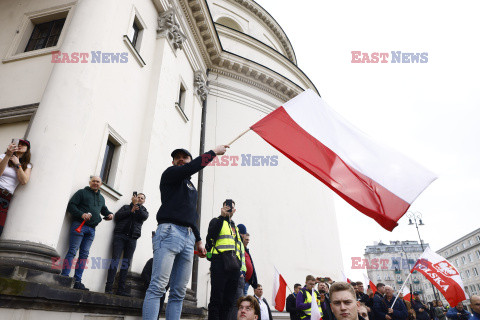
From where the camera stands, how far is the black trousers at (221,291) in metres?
4.66

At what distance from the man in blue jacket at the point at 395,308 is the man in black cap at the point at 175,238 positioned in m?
6.14

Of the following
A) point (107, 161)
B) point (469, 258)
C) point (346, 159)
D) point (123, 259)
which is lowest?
point (123, 259)

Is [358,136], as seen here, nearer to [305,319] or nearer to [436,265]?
[305,319]

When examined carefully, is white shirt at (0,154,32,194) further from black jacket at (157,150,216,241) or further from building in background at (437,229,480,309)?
building in background at (437,229,480,309)

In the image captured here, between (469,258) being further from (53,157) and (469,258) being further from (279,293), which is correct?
(53,157)

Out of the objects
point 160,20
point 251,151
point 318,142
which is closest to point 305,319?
point 318,142

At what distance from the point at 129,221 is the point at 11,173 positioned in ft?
7.41

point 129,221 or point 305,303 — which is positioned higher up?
point 129,221

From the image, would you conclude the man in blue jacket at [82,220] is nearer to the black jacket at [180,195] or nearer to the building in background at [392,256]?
the black jacket at [180,195]

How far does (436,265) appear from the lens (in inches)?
399

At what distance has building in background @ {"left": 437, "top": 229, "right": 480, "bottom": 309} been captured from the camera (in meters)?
58.4

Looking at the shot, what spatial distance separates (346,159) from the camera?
439cm

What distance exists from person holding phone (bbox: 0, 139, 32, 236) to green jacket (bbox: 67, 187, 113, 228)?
0.80 m

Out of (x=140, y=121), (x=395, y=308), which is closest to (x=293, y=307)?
(x=395, y=308)
